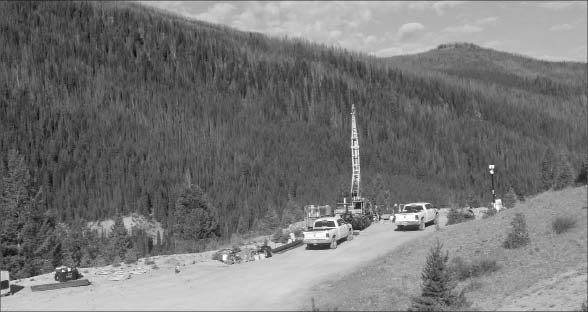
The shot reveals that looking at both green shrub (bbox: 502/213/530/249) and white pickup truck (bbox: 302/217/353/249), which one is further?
white pickup truck (bbox: 302/217/353/249)

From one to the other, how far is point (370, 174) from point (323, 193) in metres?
20.5

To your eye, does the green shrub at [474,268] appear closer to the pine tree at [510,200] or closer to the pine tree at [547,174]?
the pine tree at [510,200]

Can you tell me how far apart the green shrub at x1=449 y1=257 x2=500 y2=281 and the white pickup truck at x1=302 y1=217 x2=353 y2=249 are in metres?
11.7

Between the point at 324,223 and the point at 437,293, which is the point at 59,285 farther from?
the point at 437,293

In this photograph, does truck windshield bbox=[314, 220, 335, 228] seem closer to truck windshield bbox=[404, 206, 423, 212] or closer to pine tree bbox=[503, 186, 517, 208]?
truck windshield bbox=[404, 206, 423, 212]

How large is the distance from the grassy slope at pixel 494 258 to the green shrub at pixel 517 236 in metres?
0.28

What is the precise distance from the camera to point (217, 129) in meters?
133

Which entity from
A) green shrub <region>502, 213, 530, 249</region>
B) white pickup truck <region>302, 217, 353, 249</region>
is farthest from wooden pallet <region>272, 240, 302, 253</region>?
green shrub <region>502, 213, 530, 249</region>

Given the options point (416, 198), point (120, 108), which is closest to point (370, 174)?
point (416, 198)

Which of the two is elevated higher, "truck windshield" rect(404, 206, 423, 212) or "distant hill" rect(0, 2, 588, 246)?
"distant hill" rect(0, 2, 588, 246)

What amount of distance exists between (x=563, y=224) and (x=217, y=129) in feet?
380

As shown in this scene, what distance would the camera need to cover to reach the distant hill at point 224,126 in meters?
97.7

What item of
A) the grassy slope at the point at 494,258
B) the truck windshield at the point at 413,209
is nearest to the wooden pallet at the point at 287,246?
the truck windshield at the point at 413,209

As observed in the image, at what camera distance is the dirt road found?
20.2m
